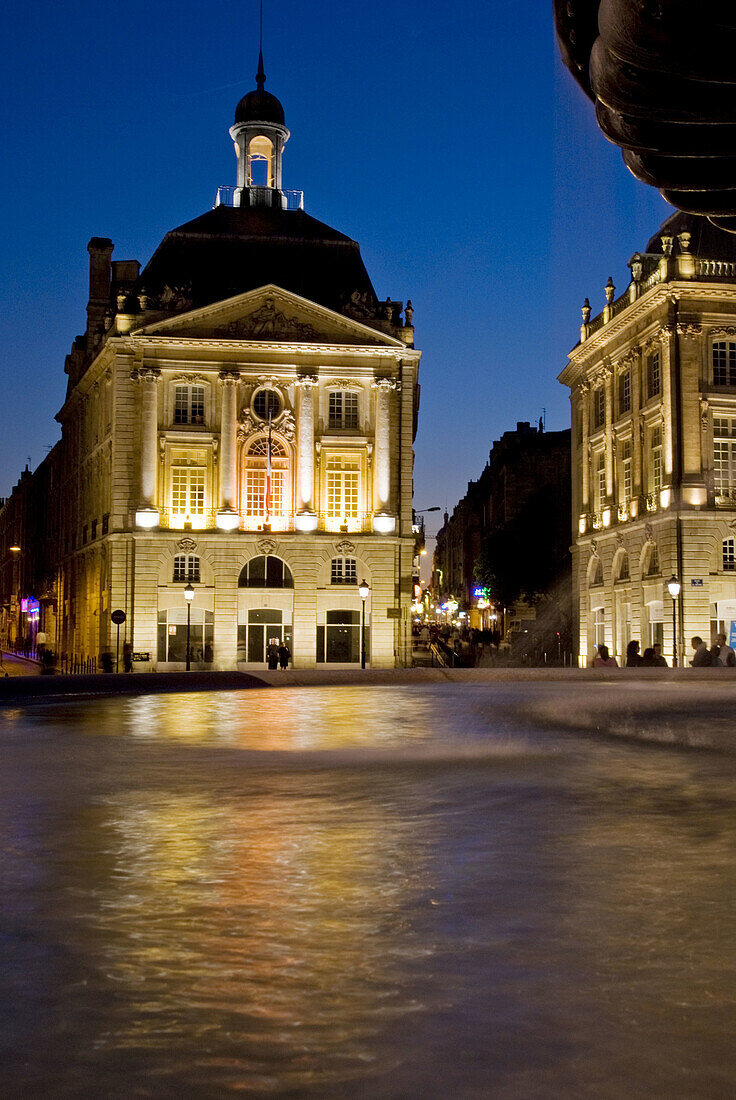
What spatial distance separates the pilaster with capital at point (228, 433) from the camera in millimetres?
59312

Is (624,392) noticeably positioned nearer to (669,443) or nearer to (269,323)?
Answer: (669,443)

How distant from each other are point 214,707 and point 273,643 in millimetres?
34657

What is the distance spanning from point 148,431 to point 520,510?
3940cm

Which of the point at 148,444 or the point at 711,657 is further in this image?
the point at 148,444

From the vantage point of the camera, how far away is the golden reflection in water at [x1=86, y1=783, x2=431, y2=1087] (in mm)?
4715

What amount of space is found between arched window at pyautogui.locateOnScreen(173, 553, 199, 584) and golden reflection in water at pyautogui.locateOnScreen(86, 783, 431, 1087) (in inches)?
1934

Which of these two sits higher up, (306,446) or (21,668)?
(306,446)

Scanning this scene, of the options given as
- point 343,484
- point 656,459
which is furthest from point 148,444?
point 656,459

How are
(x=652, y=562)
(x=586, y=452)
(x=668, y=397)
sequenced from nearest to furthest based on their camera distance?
(x=668, y=397), (x=652, y=562), (x=586, y=452)

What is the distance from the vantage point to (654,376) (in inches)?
2202

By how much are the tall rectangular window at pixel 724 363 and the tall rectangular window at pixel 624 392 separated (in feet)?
20.1

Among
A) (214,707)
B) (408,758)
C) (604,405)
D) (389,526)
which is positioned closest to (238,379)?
(389,526)

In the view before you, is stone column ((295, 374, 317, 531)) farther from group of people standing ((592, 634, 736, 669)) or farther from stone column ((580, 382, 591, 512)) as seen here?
group of people standing ((592, 634, 736, 669))

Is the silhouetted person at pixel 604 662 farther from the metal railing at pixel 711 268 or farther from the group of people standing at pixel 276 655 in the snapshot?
the metal railing at pixel 711 268
